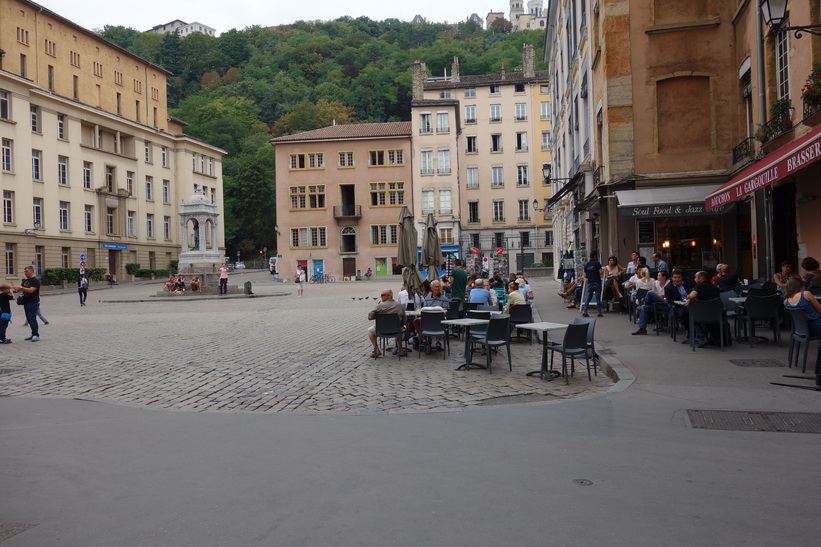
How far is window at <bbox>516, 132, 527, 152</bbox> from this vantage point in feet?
228

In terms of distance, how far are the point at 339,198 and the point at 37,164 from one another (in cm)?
2612

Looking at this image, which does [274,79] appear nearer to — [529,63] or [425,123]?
[425,123]

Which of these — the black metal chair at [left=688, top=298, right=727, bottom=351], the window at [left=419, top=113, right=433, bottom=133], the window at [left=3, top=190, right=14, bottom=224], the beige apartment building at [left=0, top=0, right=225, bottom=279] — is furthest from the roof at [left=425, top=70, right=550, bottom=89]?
the black metal chair at [left=688, top=298, right=727, bottom=351]

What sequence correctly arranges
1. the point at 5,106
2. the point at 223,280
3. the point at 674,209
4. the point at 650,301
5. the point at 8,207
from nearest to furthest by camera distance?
the point at 650,301 < the point at 674,209 < the point at 223,280 < the point at 5,106 < the point at 8,207

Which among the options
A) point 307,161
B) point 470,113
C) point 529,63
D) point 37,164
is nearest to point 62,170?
point 37,164

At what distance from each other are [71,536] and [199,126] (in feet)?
293

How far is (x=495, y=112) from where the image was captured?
70438mm

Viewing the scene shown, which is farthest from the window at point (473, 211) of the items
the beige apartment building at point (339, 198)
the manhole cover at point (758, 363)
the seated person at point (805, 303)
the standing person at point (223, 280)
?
the seated person at point (805, 303)

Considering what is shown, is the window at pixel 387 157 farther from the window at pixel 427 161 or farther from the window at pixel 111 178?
the window at pixel 111 178

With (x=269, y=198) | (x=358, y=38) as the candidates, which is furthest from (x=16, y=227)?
(x=358, y=38)

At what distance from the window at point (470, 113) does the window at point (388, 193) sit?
38.3 ft

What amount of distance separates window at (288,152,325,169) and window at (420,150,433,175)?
9833mm

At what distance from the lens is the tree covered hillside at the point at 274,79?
87.1 meters

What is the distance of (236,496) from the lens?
14.8 ft
